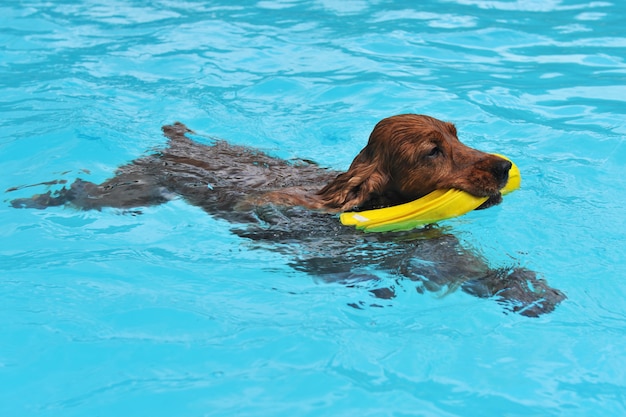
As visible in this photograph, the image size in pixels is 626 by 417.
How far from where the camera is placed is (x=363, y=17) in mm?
11703

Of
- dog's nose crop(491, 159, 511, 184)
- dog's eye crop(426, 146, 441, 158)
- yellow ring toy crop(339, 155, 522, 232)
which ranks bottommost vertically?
yellow ring toy crop(339, 155, 522, 232)

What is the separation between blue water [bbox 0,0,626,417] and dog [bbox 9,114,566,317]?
0.13 metres

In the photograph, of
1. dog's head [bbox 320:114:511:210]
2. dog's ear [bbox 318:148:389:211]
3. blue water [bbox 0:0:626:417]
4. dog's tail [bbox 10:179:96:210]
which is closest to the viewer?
blue water [bbox 0:0:626:417]

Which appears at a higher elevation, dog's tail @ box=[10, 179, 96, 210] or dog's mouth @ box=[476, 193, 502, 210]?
dog's mouth @ box=[476, 193, 502, 210]

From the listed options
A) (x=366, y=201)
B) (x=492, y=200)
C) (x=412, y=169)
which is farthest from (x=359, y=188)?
(x=492, y=200)

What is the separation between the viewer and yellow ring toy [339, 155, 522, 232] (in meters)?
5.15

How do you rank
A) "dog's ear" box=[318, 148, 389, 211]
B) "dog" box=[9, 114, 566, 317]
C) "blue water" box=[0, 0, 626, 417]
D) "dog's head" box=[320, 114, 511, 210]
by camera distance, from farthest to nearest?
"dog's ear" box=[318, 148, 389, 211] < "dog's head" box=[320, 114, 511, 210] < "dog" box=[9, 114, 566, 317] < "blue water" box=[0, 0, 626, 417]

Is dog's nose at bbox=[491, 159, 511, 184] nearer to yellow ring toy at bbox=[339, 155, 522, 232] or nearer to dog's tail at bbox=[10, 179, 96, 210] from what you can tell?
yellow ring toy at bbox=[339, 155, 522, 232]

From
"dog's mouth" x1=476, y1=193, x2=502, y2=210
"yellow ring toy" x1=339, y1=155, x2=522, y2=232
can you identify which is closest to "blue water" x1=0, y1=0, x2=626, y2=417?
"dog's mouth" x1=476, y1=193, x2=502, y2=210

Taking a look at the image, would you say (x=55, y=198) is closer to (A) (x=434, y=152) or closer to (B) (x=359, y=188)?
(B) (x=359, y=188)

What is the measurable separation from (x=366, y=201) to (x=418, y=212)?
498 millimetres

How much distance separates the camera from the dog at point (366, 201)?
5.07 meters

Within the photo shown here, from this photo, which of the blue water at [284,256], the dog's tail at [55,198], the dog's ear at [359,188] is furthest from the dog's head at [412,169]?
the dog's tail at [55,198]

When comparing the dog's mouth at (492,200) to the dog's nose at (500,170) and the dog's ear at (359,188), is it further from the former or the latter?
the dog's ear at (359,188)
